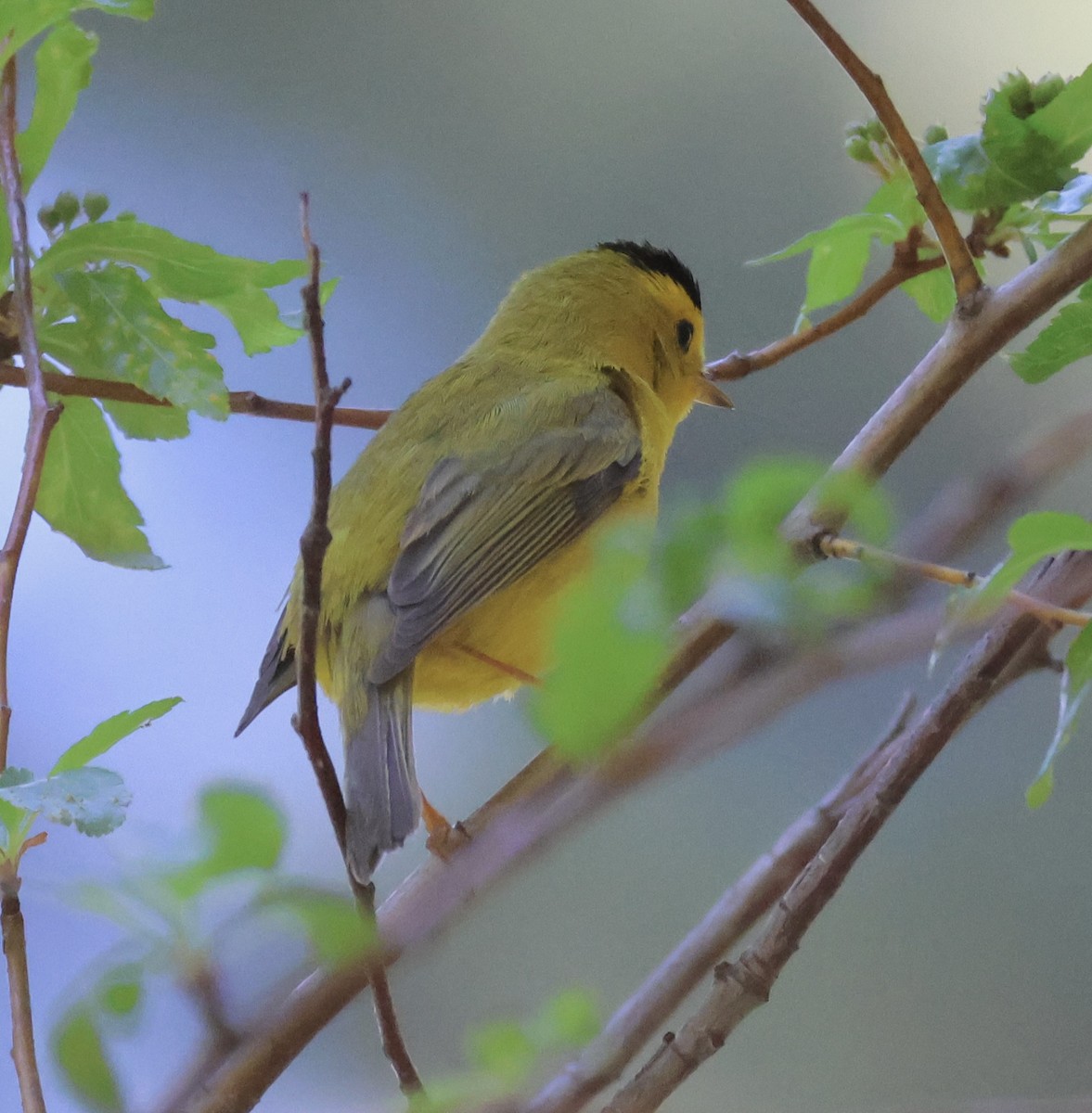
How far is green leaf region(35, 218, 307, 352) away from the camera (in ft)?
3.18

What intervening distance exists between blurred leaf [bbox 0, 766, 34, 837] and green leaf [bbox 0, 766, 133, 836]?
0.04 feet

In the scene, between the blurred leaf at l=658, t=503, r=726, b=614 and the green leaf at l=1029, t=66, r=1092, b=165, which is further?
the green leaf at l=1029, t=66, r=1092, b=165

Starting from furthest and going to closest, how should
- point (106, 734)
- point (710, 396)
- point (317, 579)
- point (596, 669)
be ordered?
point (710, 396)
point (106, 734)
point (317, 579)
point (596, 669)

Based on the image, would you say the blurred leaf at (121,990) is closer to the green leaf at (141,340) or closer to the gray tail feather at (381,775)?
the gray tail feather at (381,775)

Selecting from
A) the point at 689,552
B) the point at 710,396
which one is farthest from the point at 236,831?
the point at 710,396

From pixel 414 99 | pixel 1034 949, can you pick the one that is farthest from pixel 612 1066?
pixel 414 99

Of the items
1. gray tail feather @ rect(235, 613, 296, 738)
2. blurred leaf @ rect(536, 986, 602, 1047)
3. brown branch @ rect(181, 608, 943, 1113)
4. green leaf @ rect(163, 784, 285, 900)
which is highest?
gray tail feather @ rect(235, 613, 296, 738)

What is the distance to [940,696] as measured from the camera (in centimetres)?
68

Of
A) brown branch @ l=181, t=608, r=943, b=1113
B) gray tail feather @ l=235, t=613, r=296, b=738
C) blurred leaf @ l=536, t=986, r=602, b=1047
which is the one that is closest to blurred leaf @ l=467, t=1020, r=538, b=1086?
blurred leaf @ l=536, t=986, r=602, b=1047

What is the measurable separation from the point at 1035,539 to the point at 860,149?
1.78ft

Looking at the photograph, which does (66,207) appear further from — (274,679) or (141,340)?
(274,679)

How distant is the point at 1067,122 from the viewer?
2.64 feet

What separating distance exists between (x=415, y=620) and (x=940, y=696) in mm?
666

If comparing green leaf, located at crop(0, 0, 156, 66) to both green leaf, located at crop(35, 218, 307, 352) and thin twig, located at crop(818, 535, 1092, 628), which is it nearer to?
green leaf, located at crop(35, 218, 307, 352)
